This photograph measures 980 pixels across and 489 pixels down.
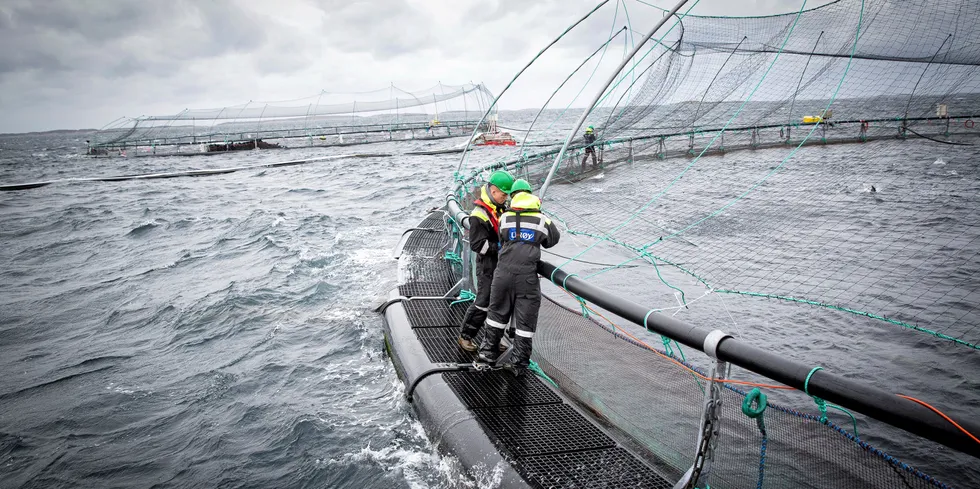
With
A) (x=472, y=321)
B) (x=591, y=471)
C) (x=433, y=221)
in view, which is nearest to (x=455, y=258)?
(x=472, y=321)

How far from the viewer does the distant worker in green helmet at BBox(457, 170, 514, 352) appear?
16.9ft

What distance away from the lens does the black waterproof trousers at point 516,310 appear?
15.6 ft

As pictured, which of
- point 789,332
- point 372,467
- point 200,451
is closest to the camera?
point 372,467

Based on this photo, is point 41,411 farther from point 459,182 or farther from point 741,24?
point 741,24

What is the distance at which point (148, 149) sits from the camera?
185 ft

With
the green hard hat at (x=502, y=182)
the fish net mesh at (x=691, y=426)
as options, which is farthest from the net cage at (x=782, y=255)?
the green hard hat at (x=502, y=182)

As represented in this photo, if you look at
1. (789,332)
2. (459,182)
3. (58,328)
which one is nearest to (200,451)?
(58,328)

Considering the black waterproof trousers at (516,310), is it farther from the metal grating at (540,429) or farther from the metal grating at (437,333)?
the metal grating at (437,333)

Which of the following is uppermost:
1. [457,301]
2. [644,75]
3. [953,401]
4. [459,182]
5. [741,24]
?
[741,24]

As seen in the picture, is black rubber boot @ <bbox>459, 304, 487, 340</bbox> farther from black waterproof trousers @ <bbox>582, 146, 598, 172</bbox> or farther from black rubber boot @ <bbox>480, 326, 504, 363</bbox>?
black waterproof trousers @ <bbox>582, 146, 598, 172</bbox>

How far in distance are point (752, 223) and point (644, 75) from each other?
17.0 ft

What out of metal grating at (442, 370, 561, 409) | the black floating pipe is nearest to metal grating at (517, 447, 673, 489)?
metal grating at (442, 370, 561, 409)

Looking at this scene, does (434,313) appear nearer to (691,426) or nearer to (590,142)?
(691,426)

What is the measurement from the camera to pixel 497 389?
16.0 feet
